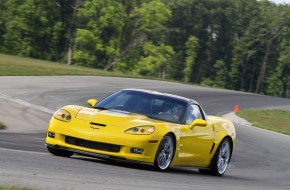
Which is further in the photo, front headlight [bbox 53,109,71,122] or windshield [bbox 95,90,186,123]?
windshield [bbox 95,90,186,123]

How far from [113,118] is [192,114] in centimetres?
183

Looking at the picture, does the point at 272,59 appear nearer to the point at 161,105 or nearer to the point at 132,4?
the point at 132,4

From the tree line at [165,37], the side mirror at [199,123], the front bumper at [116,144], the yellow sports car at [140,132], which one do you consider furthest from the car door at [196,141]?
the tree line at [165,37]

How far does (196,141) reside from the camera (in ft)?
36.9

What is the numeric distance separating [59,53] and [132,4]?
12.5 meters

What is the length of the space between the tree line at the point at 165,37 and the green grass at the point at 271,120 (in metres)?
39.9

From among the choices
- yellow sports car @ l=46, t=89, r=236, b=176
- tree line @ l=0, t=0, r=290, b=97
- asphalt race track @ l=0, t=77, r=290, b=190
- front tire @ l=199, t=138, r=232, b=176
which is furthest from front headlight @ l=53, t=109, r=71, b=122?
tree line @ l=0, t=0, r=290, b=97

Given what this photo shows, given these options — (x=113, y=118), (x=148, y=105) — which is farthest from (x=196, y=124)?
(x=113, y=118)

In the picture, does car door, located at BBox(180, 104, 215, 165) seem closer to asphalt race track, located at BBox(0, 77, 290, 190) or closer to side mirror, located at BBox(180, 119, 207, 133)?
side mirror, located at BBox(180, 119, 207, 133)

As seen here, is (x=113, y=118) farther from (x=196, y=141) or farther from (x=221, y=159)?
(x=221, y=159)

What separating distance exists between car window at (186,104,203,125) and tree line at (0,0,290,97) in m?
60.9

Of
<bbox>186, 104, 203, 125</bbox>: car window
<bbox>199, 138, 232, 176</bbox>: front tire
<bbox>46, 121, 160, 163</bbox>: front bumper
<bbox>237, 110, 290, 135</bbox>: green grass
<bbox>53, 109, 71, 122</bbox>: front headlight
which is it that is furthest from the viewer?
<bbox>237, 110, 290, 135</bbox>: green grass

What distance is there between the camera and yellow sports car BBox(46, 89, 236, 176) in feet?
32.4

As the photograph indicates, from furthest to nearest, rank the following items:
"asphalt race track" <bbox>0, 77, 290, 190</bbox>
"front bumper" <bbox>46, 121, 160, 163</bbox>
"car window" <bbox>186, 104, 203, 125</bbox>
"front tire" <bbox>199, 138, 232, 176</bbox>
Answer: "front tire" <bbox>199, 138, 232, 176</bbox> → "car window" <bbox>186, 104, 203, 125</bbox> → "front bumper" <bbox>46, 121, 160, 163</bbox> → "asphalt race track" <bbox>0, 77, 290, 190</bbox>
